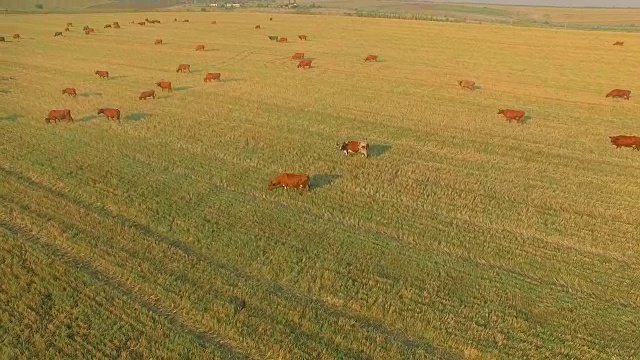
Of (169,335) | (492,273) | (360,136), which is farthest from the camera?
(360,136)

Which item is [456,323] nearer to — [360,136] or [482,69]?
[360,136]

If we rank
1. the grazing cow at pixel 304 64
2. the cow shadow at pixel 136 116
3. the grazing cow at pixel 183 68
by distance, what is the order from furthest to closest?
the grazing cow at pixel 304 64
the grazing cow at pixel 183 68
the cow shadow at pixel 136 116

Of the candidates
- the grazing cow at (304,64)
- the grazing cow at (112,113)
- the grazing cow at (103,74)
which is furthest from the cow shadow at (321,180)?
the grazing cow at (304,64)

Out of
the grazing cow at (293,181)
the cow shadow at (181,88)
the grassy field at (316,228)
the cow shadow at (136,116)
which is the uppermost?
the cow shadow at (181,88)

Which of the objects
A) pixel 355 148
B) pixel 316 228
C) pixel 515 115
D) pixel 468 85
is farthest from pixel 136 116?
pixel 468 85

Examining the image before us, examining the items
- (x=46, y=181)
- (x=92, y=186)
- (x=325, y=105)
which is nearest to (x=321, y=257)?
(x=92, y=186)

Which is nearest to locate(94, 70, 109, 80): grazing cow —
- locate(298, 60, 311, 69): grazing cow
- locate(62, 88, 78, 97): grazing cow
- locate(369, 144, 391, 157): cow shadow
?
locate(62, 88, 78, 97): grazing cow

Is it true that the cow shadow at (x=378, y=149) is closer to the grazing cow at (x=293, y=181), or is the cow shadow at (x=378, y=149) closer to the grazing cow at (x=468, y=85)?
the grazing cow at (x=293, y=181)
